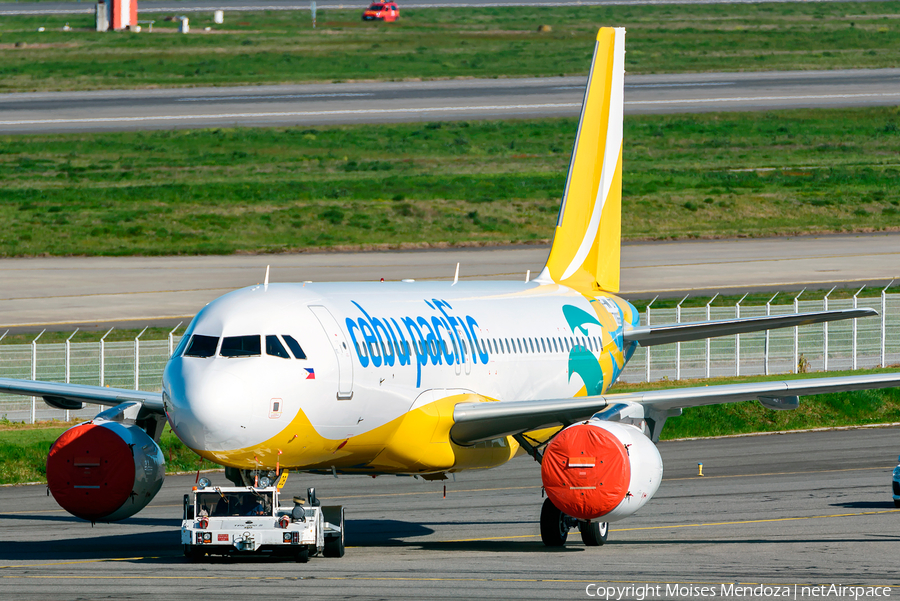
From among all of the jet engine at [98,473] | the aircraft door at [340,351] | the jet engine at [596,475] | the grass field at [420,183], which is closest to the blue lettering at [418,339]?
the aircraft door at [340,351]

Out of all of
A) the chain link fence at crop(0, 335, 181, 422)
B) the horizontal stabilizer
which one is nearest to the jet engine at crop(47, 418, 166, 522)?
the horizontal stabilizer

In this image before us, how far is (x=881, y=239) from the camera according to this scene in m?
82.1

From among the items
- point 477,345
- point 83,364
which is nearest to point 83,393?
point 477,345

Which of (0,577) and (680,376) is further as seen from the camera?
(680,376)

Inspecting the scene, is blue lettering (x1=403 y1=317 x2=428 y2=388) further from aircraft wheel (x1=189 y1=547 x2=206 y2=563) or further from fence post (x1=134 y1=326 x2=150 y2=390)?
fence post (x1=134 y1=326 x2=150 y2=390)

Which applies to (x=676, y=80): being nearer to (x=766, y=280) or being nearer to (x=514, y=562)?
(x=766, y=280)

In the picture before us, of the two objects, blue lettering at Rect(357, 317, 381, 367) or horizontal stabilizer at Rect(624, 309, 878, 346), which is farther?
horizontal stabilizer at Rect(624, 309, 878, 346)

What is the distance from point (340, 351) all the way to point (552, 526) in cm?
603

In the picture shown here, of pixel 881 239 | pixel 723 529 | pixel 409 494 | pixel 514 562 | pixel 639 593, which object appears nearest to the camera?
pixel 639 593

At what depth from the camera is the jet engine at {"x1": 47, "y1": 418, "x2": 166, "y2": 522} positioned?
1009 inches

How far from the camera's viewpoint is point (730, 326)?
31375 mm

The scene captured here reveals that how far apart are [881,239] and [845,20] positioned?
112m

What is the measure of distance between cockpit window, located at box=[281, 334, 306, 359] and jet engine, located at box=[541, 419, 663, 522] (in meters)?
4.77

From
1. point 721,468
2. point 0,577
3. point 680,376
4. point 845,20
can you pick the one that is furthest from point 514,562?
point 845,20
